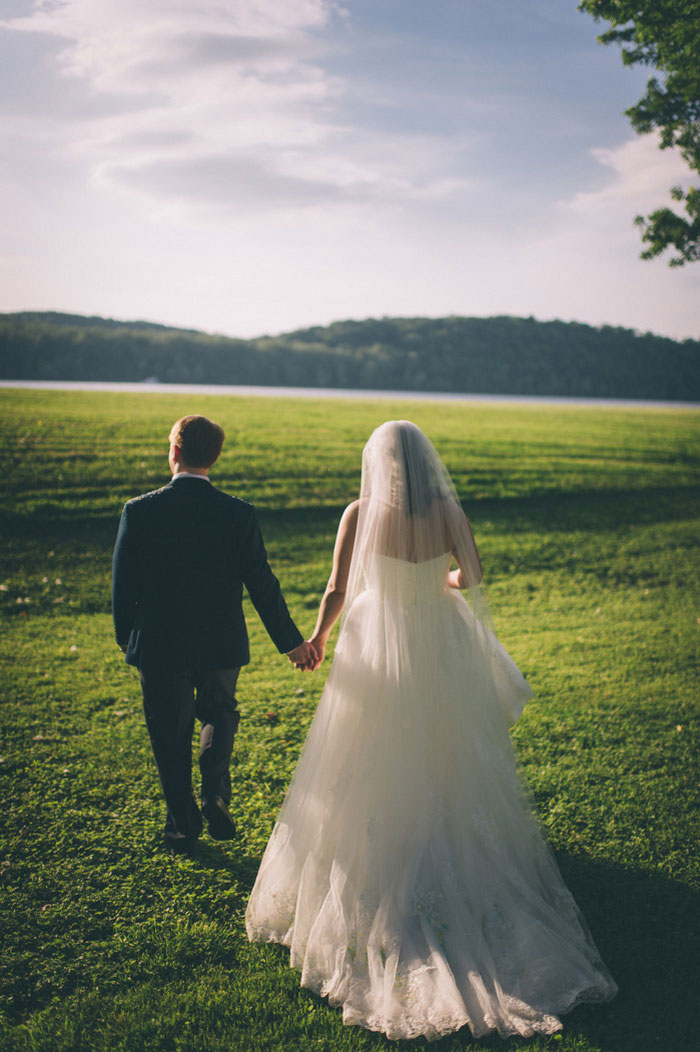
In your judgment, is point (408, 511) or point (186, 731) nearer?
point (408, 511)

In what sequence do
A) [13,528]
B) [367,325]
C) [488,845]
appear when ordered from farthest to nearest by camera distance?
[367,325], [13,528], [488,845]

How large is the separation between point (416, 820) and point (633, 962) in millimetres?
1308

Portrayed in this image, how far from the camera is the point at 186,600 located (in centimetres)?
371

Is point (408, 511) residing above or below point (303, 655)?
above

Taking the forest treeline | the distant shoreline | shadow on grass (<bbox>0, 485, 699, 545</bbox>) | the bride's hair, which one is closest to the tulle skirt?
the bride's hair

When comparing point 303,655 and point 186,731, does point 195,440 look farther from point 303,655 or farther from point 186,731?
point 186,731

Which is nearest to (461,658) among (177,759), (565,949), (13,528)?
(565,949)

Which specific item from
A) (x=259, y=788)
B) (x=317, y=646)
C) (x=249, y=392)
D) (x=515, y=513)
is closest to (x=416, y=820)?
(x=317, y=646)

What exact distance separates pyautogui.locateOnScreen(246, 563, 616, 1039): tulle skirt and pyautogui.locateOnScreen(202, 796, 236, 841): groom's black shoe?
599mm

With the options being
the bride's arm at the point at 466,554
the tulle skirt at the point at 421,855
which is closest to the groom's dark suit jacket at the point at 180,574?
the tulle skirt at the point at 421,855

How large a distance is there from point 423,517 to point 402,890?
188 cm

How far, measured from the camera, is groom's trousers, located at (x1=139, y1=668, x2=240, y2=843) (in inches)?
148

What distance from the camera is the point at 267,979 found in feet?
10.1

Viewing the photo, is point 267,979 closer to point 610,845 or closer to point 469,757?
point 469,757
